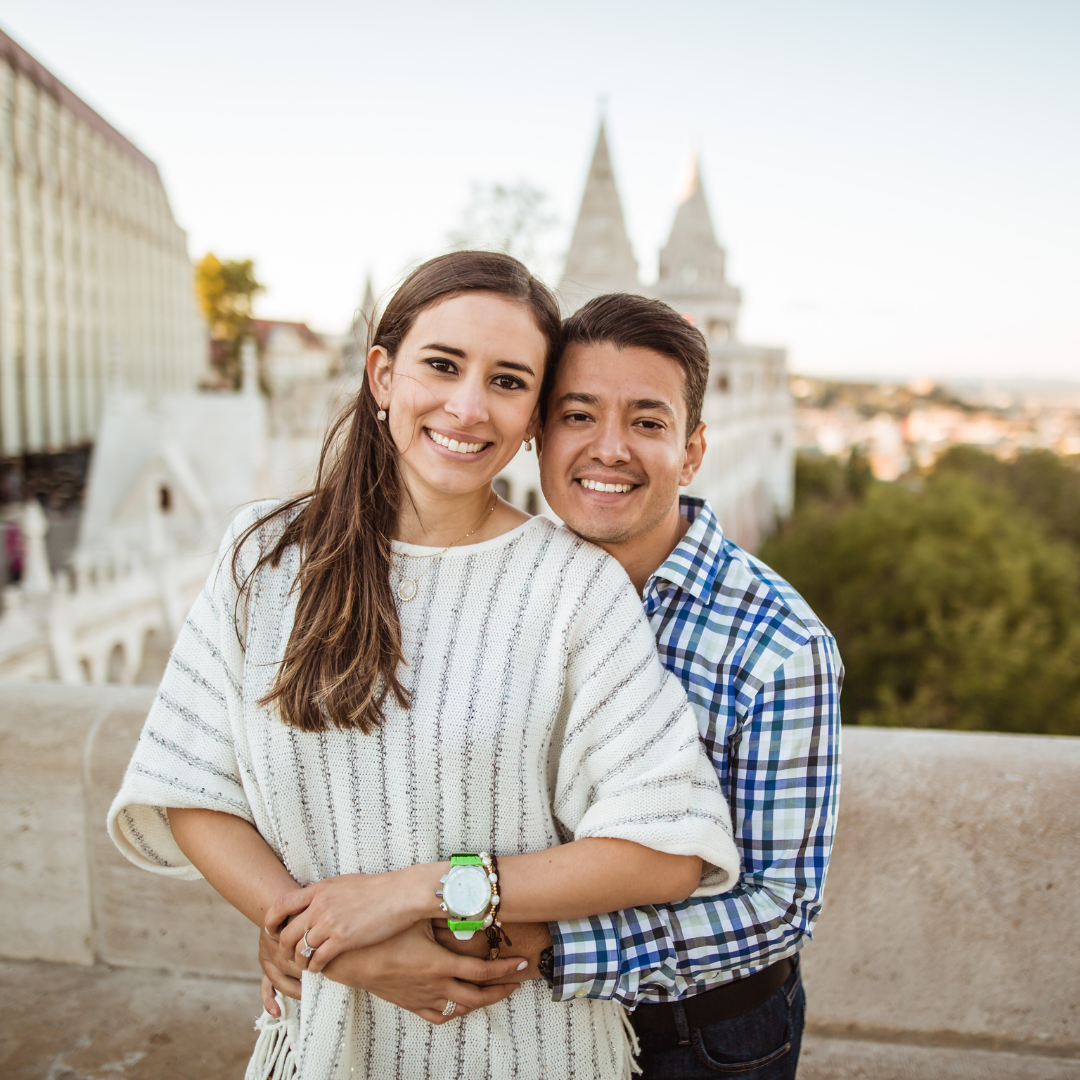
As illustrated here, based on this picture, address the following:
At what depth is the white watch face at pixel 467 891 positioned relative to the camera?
1311 millimetres

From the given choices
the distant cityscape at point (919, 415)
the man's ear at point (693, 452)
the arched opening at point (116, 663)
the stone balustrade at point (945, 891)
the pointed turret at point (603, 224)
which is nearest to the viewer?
the man's ear at point (693, 452)

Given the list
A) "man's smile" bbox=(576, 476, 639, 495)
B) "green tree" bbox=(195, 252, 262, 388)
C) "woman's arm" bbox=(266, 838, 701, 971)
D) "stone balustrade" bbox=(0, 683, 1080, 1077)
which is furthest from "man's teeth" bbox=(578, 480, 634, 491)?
"green tree" bbox=(195, 252, 262, 388)

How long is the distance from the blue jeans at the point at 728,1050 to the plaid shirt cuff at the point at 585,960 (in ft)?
0.63

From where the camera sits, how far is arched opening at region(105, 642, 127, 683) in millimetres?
17339

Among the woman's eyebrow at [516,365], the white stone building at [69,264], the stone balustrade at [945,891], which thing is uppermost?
the white stone building at [69,264]

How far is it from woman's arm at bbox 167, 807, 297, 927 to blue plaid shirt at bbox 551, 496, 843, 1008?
0.48 m

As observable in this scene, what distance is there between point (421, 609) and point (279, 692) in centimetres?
27

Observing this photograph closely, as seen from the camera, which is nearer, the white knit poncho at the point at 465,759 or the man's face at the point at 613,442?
the white knit poncho at the point at 465,759

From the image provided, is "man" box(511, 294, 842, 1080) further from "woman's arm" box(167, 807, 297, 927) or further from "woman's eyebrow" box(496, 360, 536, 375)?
"woman's arm" box(167, 807, 297, 927)

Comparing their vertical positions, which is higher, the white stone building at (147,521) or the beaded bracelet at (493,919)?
the beaded bracelet at (493,919)

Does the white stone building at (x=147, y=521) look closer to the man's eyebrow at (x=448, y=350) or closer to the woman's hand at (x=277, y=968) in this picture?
the woman's hand at (x=277, y=968)

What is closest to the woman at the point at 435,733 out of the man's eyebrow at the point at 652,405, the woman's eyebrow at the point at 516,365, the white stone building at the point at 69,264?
the woman's eyebrow at the point at 516,365

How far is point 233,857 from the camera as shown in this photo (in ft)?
4.73

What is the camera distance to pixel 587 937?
138cm
